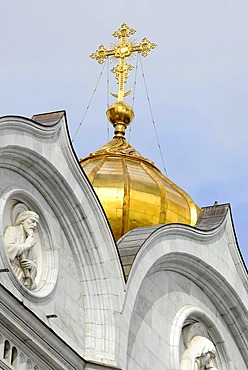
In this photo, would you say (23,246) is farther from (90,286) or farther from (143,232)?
(143,232)

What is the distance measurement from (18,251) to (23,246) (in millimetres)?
147

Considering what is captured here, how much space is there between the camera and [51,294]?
20219 millimetres

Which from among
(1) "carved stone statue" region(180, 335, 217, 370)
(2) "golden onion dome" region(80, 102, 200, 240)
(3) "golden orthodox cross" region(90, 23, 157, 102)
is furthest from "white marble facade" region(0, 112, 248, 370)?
(3) "golden orthodox cross" region(90, 23, 157, 102)

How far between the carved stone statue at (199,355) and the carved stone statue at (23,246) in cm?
404

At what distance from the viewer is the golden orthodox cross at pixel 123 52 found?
2908 centimetres

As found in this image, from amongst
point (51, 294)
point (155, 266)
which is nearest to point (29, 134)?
point (51, 294)

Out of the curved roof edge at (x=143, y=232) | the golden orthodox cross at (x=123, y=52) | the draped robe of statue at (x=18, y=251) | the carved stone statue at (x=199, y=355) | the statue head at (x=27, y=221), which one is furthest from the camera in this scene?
the golden orthodox cross at (x=123, y=52)

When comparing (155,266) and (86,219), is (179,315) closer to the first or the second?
(155,266)

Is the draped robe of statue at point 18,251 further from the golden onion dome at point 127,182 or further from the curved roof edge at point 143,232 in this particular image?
the golden onion dome at point 127,182

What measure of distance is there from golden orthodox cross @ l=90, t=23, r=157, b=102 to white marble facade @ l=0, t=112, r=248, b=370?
5104 millimetres

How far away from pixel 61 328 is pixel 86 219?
178 cm

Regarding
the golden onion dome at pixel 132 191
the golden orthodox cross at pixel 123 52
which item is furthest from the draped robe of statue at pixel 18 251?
the golden orthodox cross at pixel 123 52

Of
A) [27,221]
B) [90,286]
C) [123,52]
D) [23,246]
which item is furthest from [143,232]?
[123,52]

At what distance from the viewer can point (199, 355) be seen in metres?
23.4
